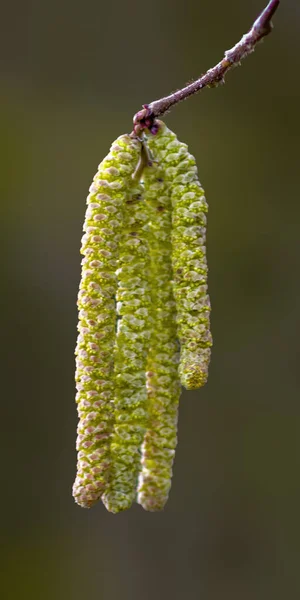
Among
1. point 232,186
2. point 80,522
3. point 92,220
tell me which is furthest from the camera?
point 80,522

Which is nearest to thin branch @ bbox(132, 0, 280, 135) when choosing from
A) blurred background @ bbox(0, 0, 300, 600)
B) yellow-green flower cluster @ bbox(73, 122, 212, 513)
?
yellow-green flower cluster @ bbox(73, 122, 212, 513)

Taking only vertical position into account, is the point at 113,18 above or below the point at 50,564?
above

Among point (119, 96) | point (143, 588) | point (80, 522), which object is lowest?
point (143, 588)

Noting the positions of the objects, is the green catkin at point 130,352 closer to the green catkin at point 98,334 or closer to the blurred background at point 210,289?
the green catkin at point 98,334

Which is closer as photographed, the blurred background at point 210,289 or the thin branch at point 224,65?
the thin branch at point 224,65

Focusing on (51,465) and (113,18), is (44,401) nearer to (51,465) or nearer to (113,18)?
(51,465)

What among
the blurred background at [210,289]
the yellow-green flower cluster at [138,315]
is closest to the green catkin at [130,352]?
the yellow-green flower cluster at [138,315]

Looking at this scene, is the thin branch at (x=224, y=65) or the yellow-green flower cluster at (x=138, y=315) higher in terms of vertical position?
the thin branch at (x=224, y=65)

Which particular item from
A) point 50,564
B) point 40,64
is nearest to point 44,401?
point 50,564
